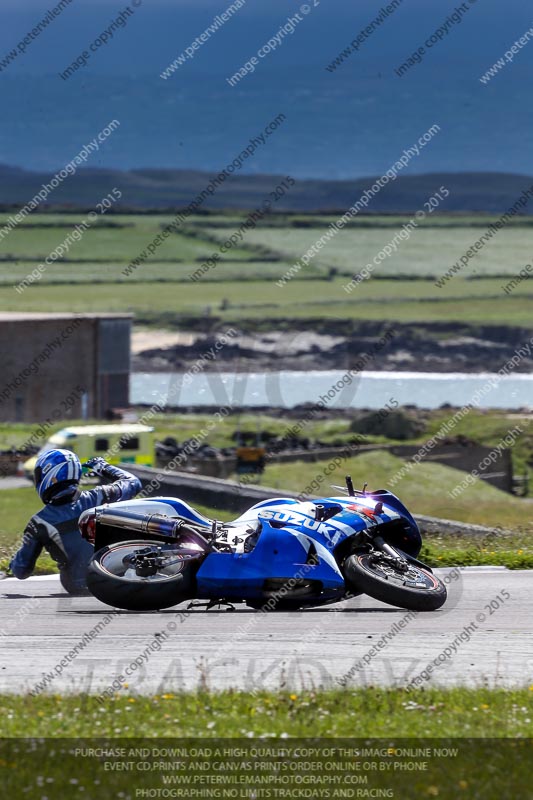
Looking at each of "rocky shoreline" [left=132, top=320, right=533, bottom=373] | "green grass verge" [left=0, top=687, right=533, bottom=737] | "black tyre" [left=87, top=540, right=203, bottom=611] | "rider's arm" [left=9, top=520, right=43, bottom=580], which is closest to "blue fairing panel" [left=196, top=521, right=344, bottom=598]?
"black tyre" [left=87, top=540, right=203, bottom=611]

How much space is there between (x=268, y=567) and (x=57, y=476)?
228 centimetres

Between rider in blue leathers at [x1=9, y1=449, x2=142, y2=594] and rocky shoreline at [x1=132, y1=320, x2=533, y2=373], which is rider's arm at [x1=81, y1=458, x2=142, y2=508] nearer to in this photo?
rider in blue leathers at [x1=9, y1=449, x2=142, y2=594]

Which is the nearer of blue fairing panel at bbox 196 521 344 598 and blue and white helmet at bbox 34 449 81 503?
blue fairing panel at bbox 196 521 344 598

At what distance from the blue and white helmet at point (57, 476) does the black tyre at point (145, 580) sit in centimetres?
102

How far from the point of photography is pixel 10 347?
83062 millimetres

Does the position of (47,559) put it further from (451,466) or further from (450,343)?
(450,343)

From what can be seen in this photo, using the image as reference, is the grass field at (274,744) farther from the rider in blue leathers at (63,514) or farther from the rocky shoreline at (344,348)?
the rocky shoreline at (344,348)

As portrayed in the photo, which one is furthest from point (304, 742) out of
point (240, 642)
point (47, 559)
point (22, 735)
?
point (47, 559)

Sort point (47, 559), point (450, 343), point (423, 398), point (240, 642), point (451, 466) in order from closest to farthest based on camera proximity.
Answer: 1. point (240, 642)
2. point (47, 559)
3. point (451, 466)
4. point (423, 398)
5. point (450, 343)

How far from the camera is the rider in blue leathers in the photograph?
35.5ft

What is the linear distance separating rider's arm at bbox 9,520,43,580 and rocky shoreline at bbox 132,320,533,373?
6030 inches

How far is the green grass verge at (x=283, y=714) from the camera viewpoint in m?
7.00

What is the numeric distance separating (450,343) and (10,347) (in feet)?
334

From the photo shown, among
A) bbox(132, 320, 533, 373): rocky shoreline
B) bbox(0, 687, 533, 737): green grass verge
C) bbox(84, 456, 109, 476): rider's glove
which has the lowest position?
bbox(132, 320, 533, 373): rocky shoreline
